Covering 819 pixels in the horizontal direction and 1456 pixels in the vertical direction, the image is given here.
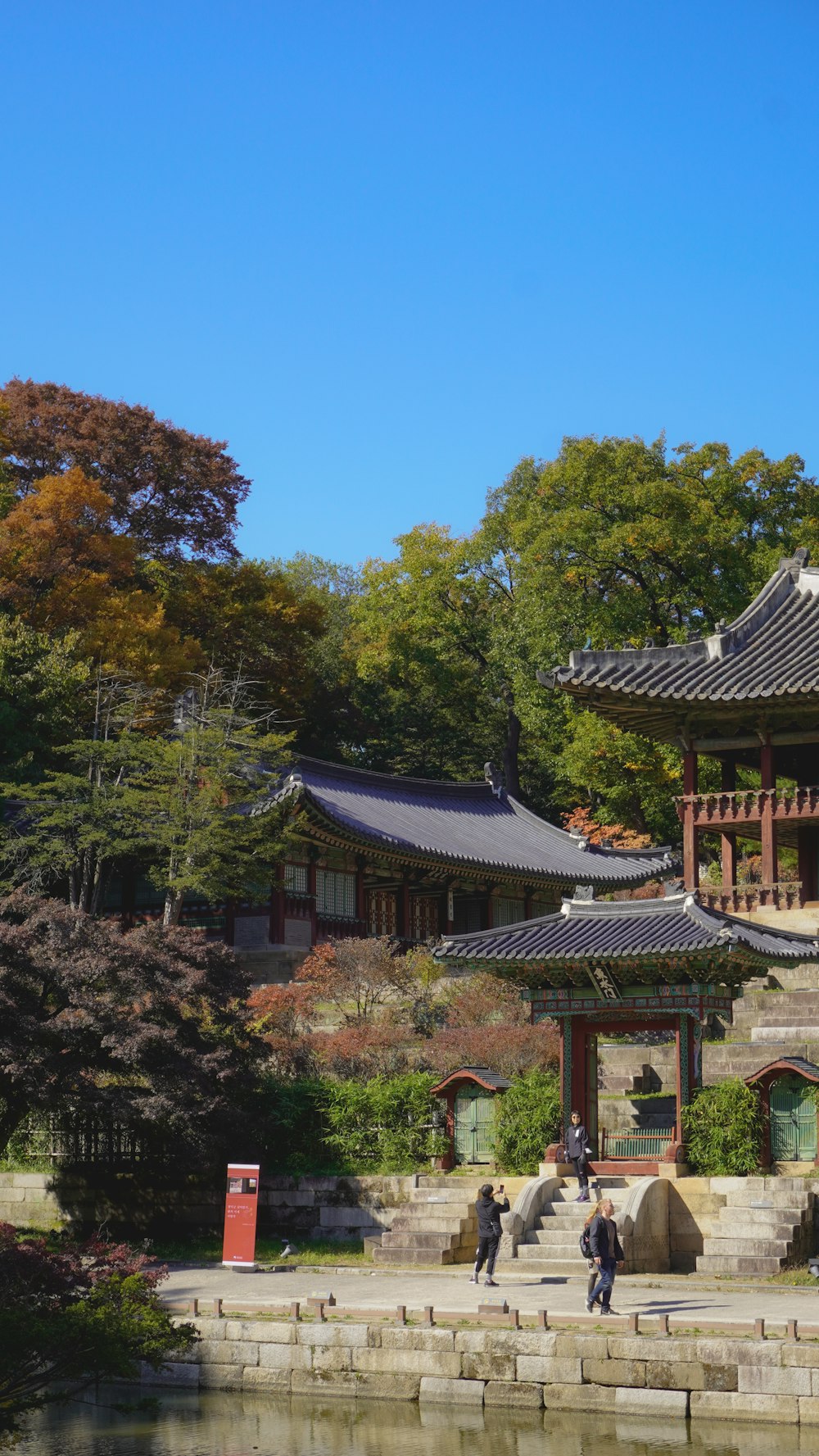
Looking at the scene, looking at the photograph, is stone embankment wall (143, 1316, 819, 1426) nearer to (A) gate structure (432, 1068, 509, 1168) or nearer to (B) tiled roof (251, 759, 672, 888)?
(A) gate structure (432, 1068, 509, 1168)

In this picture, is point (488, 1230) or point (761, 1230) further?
point (761, 1230)

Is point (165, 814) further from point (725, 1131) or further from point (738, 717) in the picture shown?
point (725, 1131)

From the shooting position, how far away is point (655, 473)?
5272 centimetres

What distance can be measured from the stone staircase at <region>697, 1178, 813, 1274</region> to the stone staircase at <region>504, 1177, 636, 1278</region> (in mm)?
1358

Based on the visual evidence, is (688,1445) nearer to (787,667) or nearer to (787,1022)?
(787,1022)

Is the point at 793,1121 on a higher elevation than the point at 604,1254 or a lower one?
higher

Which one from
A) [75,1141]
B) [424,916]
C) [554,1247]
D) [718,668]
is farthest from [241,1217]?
[424,916]

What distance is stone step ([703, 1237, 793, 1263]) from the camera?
21.0 meters

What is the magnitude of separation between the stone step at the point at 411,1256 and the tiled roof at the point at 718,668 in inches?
556

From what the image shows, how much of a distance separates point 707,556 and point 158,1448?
3899 cm

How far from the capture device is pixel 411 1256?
2272 centimetres

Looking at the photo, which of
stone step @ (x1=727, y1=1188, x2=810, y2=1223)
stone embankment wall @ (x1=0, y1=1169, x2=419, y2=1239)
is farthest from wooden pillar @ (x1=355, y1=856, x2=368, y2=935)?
stone step @ (x1=727, y1=1188, x2=810, y2=1223)

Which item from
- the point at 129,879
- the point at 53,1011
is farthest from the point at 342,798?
the point at 53,1011

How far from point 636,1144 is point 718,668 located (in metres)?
13.3
